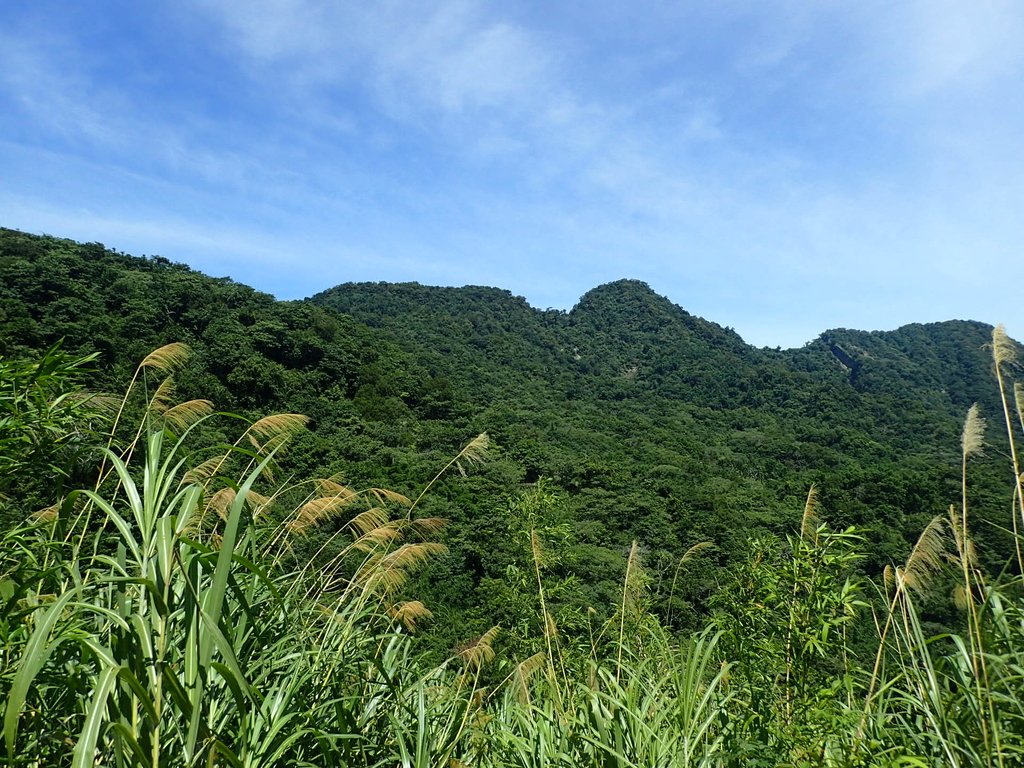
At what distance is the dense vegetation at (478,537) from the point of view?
5.24 feet

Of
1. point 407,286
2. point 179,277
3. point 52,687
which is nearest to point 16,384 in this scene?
point 52,687

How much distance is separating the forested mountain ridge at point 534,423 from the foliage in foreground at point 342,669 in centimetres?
160

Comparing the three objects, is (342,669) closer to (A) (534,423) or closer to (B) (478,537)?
(B) (478,537)

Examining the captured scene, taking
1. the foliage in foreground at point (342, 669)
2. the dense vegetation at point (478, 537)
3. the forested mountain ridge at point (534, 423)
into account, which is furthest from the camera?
the forested mountain ridge at point (534, 423)

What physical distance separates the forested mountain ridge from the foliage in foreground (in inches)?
63.1

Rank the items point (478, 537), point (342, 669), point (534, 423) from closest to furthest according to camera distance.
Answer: point (342, 669)
point (478, 537)
point (534, 423)

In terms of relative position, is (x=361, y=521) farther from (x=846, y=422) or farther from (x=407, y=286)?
(x=407, y=286)

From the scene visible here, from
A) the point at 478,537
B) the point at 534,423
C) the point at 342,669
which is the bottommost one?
the point at 478,537

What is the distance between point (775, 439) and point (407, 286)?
169 feet

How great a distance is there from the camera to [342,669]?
8.10 feet

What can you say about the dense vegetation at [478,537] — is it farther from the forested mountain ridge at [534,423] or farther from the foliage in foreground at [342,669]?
the forested mountain ridge at [534,423]

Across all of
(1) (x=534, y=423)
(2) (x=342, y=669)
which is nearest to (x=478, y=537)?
(1) (x=534, y=423)

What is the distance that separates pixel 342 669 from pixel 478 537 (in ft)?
60.5

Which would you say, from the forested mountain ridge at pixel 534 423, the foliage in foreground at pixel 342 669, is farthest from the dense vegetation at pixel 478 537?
the forested mountain ridge at pixel 534 423
